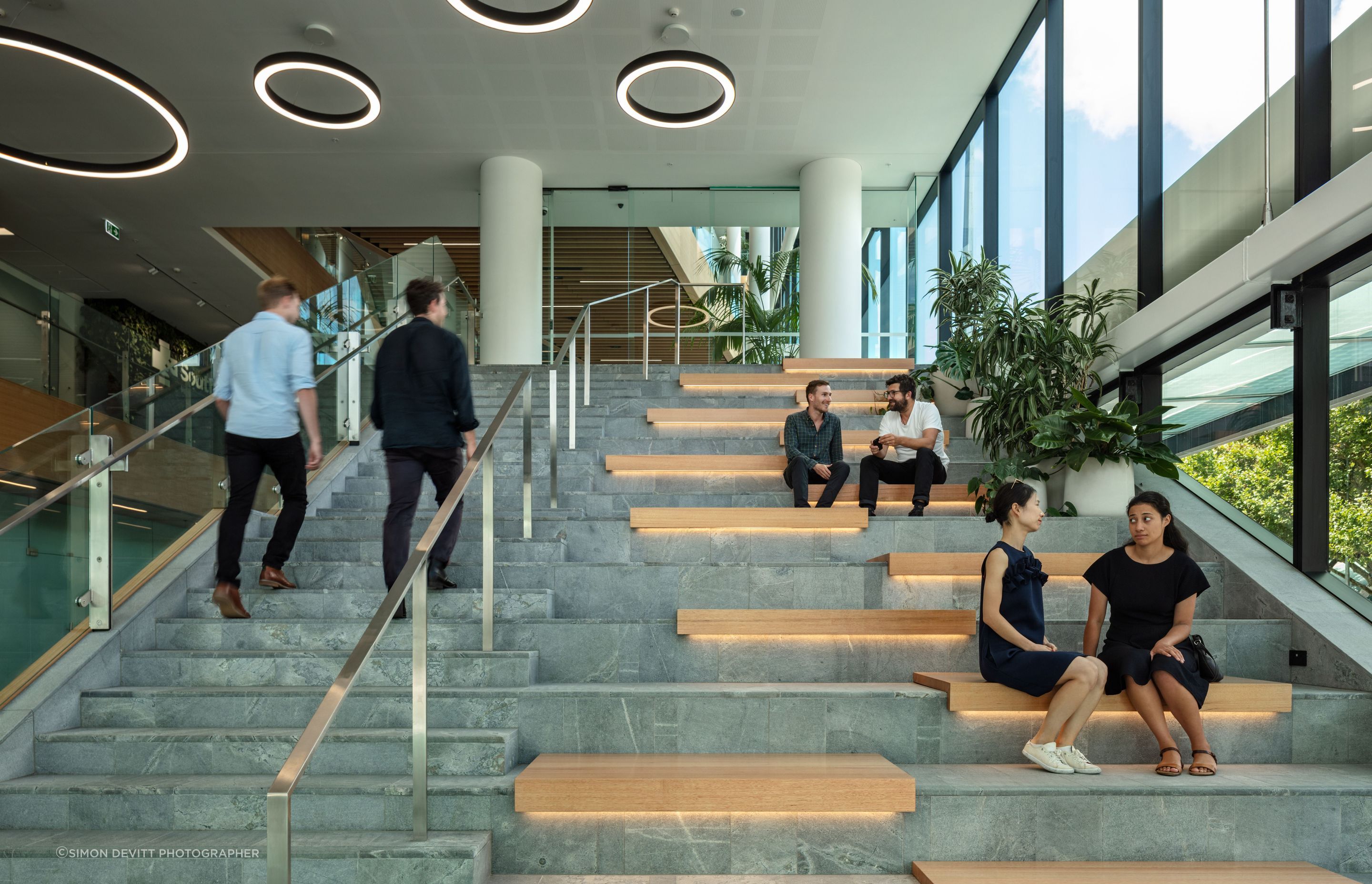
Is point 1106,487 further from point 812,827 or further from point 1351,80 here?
point 812,827

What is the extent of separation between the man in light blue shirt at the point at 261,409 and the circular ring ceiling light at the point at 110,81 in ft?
12.4

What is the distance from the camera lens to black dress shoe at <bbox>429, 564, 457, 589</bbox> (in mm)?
4438

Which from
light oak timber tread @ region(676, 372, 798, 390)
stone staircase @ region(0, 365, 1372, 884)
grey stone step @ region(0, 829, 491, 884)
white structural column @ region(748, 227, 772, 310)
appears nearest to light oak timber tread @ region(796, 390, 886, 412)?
light oak timber tread @ region(676, 372, 798, 390)

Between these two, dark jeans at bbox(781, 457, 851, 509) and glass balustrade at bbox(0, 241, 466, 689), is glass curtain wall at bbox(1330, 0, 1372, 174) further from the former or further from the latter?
glass balustrade at bbox(0, 241, 466, 689)

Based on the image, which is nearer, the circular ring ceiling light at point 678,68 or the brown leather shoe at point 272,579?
the brown leather shoe at point 272,579

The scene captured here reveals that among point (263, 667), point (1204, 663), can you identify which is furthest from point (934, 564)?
point (263, 667)

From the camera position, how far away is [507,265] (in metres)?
11.3

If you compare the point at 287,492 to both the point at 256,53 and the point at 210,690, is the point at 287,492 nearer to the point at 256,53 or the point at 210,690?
the point at 210,690

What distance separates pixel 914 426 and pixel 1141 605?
2.72 m

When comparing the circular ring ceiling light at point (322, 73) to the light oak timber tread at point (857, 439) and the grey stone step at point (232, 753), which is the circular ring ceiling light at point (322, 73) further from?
the grey stone step at point (232, 753)

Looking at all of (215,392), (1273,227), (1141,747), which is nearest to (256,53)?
(215,392)

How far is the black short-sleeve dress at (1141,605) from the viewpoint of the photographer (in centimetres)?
362

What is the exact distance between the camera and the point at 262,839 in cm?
301

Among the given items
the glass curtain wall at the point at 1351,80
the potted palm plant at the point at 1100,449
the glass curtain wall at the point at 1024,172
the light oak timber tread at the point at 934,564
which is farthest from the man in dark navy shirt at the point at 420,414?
the glass curtain wall at the point at 1024,172
